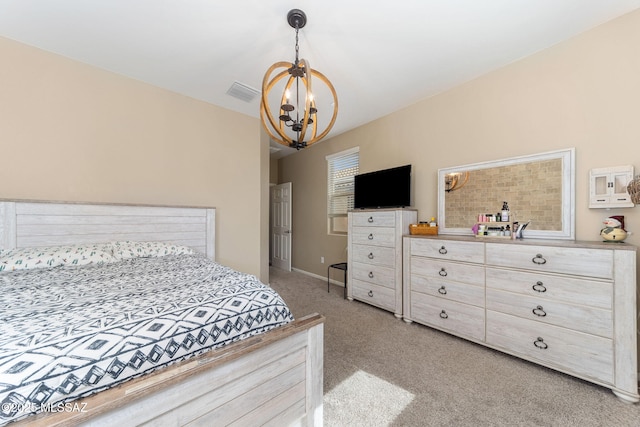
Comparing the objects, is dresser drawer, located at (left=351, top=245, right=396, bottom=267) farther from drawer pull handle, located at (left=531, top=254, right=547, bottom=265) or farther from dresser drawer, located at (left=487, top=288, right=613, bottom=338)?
drawer pull handle, located at (left=531, top=254, right=547, bottom=265)

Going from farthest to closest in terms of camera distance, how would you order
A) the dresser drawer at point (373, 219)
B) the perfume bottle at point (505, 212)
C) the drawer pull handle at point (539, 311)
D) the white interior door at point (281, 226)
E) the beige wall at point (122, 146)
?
the white interior door at point (281, 226) < the dresser drawer at point (373, 219) < the perfume bottle at point (505, 212) < the beige wall at point (122, 146) < the drawer pull handle at point (539, 311)

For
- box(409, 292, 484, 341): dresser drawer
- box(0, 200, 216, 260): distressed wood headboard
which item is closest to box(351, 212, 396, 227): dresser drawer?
box(409, 292, 484, 341): dresser drawer

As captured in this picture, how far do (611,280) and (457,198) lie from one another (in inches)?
51.3

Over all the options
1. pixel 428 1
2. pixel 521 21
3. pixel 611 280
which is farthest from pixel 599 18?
pixel 611 280

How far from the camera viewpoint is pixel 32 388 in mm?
639

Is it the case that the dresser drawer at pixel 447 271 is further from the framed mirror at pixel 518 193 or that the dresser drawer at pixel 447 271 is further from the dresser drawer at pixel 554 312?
the framed mirror at pixel 518 193

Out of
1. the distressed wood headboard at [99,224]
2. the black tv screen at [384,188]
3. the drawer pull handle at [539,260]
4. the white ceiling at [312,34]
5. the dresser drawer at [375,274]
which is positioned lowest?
the dresser drawer at [375,274]

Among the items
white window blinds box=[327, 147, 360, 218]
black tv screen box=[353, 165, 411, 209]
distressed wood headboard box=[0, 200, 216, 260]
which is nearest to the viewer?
distressed wood headboard box=[0, 200, 216, 260]

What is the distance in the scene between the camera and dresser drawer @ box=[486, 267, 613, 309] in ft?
5.28

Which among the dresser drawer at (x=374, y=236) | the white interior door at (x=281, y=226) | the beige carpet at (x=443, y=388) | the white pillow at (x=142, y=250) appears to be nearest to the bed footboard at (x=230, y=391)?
the beige carpet at (x=443, y=388)

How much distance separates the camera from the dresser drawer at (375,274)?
9.39 feet

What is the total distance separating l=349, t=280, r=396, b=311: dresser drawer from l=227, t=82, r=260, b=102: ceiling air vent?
2.63 metres

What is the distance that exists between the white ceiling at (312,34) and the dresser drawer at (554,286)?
190 centimetres

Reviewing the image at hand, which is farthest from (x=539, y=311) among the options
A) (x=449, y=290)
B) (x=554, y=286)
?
(x=449, y=290)
